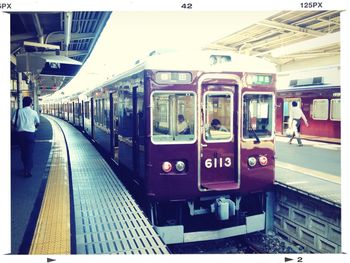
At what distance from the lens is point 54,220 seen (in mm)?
3365

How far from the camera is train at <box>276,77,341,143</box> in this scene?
31.0ft

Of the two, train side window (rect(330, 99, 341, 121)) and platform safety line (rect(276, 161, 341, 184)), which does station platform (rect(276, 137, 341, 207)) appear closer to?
platform safety line (rect(276, 161, 341, 184))

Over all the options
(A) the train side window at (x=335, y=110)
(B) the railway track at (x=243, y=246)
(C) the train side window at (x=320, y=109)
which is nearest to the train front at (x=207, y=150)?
(B) the railway track at (x=243, y=246)

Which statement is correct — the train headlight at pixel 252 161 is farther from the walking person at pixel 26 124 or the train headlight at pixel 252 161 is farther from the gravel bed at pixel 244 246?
the walking person at pixel 26 124

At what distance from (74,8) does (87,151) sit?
588 cm

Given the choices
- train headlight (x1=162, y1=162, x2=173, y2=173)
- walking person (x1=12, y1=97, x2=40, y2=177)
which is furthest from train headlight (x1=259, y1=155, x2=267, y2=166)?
walking person (x1=12, y1=97, x2=40, y2=177)

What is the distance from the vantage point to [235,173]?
3814 mm

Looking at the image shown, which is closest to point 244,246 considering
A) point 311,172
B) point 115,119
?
point 311,172

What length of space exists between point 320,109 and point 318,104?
188 mm

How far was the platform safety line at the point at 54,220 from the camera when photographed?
→ 277 centimetres

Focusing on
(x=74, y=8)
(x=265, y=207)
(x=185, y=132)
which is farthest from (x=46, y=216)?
(x=265, y=207)

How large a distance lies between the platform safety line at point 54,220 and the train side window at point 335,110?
7.85 metres

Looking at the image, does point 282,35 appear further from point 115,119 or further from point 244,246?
point 244,246
